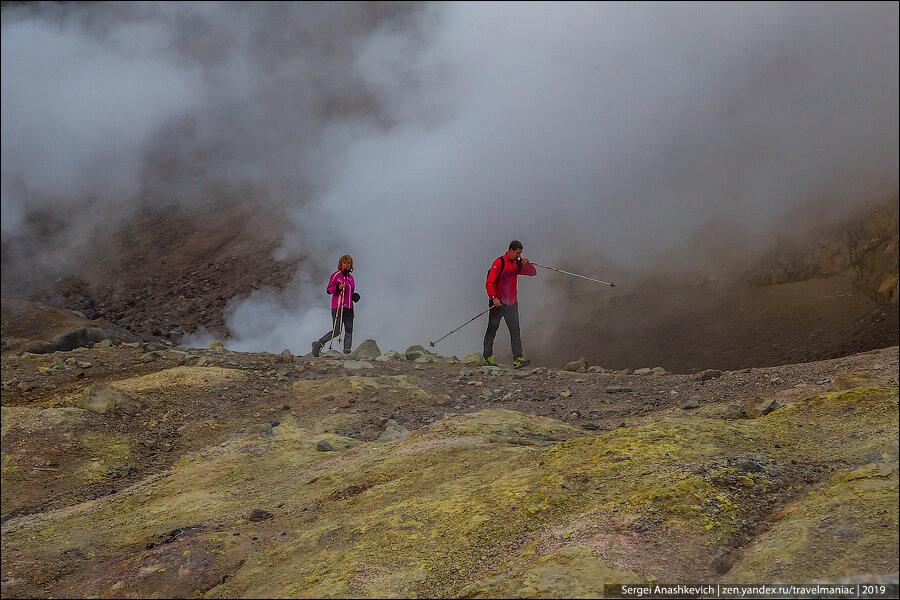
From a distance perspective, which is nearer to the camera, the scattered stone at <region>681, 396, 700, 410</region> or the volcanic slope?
the volcanic slope

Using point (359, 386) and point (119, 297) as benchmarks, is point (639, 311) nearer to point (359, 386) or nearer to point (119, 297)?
point (359, 386)

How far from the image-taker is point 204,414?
6.06 m

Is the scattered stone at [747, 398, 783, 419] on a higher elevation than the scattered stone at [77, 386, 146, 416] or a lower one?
lower

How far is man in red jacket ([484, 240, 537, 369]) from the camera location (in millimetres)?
8016

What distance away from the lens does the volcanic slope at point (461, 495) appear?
2.21 meters

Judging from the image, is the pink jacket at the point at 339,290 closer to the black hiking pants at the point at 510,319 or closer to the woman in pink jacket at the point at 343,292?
the woman in pink jacket at the point at 343,292

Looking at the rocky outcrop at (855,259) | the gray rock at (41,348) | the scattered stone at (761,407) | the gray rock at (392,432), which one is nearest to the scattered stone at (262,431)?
the gray rock at (392,432)

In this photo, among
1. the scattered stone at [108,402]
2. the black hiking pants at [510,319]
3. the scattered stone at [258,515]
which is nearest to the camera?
the scattered stone at [258,515]

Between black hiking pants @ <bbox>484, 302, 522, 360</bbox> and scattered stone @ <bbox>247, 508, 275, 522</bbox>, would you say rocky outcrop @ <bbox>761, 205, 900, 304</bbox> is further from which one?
scattered stone @ <bbox>247, 508, 275, 522</bbox>

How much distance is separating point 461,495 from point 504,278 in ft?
17.1

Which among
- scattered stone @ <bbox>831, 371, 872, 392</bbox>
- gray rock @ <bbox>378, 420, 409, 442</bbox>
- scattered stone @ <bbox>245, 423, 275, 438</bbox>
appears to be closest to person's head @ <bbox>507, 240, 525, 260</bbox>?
gray rock @ <bbox>378, 420, 409, 442</bbox>

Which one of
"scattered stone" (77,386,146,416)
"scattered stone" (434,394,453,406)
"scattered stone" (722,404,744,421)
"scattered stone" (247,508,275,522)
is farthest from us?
"scattered stone" (434,394,453,406)

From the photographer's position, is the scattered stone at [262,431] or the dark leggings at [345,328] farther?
the dark leggings at [345,328]

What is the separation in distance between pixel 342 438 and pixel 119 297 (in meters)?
14.2
